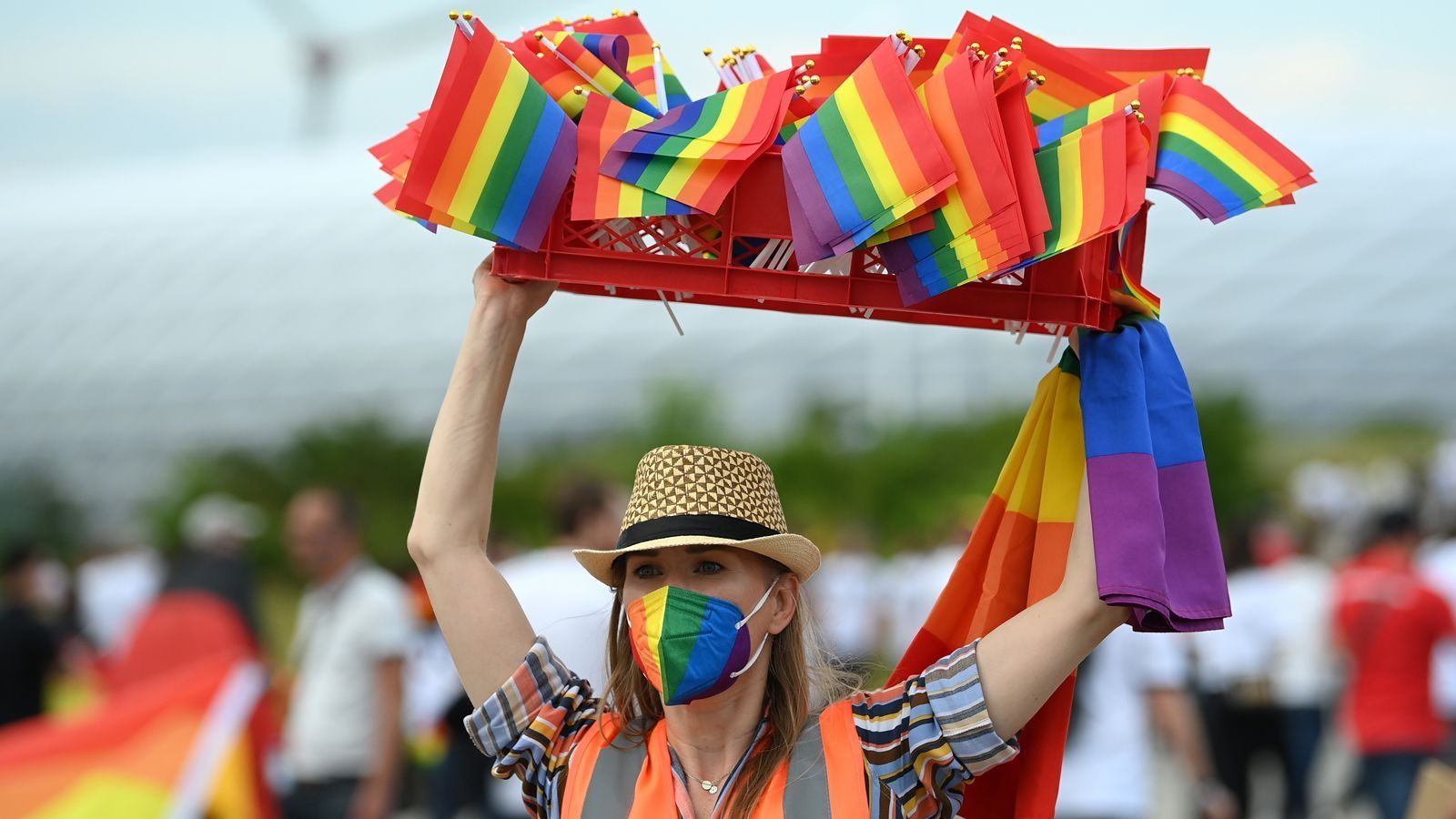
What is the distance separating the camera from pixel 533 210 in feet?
8.20

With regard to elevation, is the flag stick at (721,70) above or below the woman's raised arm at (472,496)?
above

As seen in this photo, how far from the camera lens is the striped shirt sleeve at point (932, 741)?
2553 mm

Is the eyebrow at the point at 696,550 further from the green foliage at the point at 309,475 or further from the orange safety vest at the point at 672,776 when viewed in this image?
the green foliage at the point at 309,475

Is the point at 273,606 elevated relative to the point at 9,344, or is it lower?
lower

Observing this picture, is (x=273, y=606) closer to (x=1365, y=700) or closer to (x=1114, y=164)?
(x=1365, y=700)

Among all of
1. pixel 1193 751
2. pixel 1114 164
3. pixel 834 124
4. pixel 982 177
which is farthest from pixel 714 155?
pixel 1193 751

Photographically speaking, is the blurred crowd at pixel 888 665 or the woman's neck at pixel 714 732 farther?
the blurred crowd at pixel 888 665

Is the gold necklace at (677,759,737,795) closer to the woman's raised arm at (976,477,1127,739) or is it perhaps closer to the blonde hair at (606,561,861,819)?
the blonde hair at (606,561,861,819)

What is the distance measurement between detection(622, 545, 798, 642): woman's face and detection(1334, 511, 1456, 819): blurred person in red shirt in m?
6.33

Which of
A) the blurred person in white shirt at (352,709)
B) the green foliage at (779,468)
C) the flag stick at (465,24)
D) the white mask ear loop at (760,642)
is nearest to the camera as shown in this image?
the flag stick at (465,24)

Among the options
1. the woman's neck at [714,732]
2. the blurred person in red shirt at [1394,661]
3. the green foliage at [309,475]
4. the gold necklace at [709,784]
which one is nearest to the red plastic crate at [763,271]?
the woman's neck at [714,732]

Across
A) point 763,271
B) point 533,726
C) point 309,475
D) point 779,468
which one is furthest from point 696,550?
point 309,475

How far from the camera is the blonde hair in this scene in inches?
107

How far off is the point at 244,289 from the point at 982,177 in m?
48.3
